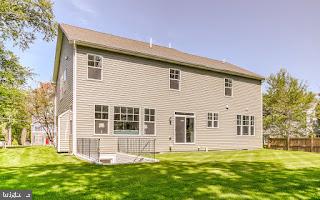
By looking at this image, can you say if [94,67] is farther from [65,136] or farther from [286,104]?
[286,104]

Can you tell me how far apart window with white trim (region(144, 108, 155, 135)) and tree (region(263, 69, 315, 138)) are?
61.4ft

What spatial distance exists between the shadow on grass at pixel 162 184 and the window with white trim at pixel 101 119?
6.16 meters

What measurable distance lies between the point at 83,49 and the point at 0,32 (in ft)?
17.6

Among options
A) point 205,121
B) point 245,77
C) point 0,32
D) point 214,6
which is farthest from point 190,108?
point 0,32

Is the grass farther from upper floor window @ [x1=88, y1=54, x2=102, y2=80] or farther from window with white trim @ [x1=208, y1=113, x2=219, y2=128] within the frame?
window with white trim @ [x1=208, y1=113, x2=219, y2=128]

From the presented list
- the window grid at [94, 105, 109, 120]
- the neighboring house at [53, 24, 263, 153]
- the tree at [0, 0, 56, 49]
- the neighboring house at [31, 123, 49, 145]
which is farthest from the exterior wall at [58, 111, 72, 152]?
the neighboring house at [31, 123, 49, 145]

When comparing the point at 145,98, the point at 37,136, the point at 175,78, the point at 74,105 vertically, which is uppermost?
the point at 175,78

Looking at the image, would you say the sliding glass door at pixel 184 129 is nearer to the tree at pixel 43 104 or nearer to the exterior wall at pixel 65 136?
the exterior wall at pixel 65 136

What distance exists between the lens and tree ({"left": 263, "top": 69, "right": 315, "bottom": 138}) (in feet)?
101

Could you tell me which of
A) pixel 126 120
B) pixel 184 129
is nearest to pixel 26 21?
pixel 126 120

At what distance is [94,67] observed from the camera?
15.3 m

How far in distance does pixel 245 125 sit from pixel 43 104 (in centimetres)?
1980

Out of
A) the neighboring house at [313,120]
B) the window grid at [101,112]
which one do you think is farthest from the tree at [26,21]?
the neighboring house at [313,120]

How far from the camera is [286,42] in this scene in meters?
28.1
